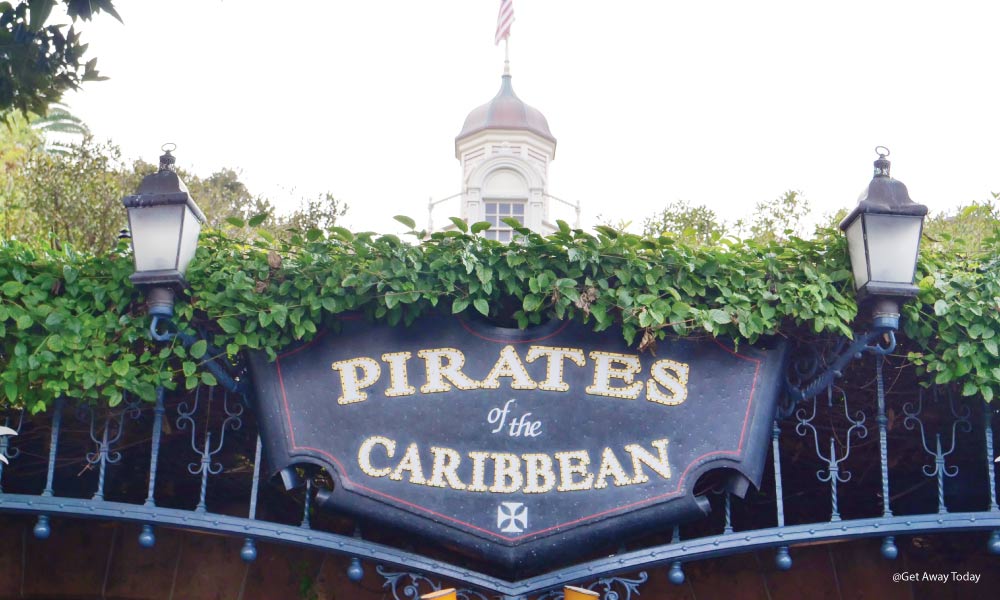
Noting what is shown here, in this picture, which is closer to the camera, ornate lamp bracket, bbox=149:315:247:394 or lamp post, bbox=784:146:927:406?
lamp post, bbox=784:146:927:406

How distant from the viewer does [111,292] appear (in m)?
5.86

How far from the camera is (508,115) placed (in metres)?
27.7

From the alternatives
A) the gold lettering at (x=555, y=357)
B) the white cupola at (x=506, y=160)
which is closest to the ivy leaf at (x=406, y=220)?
the gold lettering at (x=555, y=357)

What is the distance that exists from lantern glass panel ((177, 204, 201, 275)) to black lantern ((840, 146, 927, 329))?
330cm

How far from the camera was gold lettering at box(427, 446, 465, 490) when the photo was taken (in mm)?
5730

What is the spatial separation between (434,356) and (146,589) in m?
2.45

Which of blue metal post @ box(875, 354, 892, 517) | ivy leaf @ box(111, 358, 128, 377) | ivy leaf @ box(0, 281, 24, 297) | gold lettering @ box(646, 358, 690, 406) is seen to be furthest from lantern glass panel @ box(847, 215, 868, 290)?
ivy leaf @ box(0, 281, 24, 297)

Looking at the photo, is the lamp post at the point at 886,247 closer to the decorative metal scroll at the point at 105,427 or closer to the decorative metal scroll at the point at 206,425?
the decorative metal scroll at the point at 206,425

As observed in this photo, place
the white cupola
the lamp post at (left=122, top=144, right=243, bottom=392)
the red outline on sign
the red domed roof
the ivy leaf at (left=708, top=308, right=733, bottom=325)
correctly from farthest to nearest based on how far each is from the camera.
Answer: the red domed roof, the white cupola, the ivy leaf at (left=708, top=308, right=733, bottom=325), the red outline on sign, the lamp post at (left=122, top=144, right=243, bottom=392)

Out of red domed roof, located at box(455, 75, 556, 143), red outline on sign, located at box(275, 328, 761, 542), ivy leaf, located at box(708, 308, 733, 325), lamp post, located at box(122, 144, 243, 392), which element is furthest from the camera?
red domed roof, located at box(455, 75, 556, 143)

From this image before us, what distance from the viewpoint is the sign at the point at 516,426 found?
5.68 meters

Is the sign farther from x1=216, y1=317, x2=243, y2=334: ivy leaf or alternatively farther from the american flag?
the american flag

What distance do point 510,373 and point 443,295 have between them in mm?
537

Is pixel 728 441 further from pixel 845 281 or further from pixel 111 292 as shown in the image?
pixel 111 292
